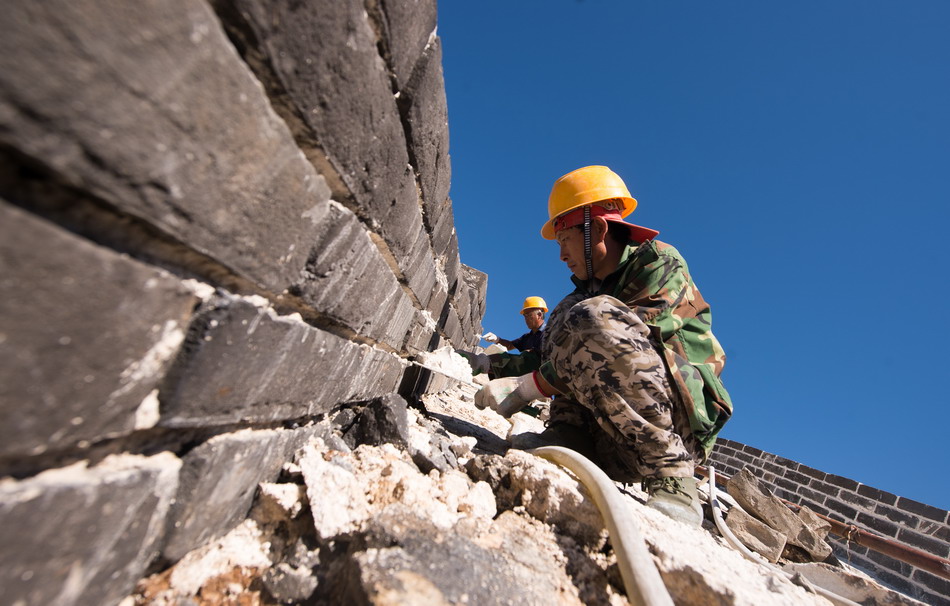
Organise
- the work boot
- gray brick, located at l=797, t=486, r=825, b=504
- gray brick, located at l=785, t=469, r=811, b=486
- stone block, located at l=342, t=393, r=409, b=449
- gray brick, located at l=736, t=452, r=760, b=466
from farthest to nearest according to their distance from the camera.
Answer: gray brick, located at l=736, t=452, r=760, b=466 → gray brick, located at l=785, t=469, r=811, b=486 → gray brick, located at l=797, t=486, r=825, b=504 → the work boot → stone block, located at l=342, t=393, r=409, b=449

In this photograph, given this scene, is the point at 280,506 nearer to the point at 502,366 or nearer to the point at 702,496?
the point at 502,366

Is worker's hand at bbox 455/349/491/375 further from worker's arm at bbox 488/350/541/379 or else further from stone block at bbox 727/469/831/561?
stone block at bbox 727/469/831/561

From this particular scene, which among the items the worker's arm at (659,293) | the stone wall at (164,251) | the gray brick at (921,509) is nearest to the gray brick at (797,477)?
the gray brick at (921,509)

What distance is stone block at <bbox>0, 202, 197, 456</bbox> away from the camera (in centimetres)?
47

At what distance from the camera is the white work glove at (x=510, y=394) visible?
264 cm

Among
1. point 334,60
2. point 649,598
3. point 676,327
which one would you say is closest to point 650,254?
point 676,327

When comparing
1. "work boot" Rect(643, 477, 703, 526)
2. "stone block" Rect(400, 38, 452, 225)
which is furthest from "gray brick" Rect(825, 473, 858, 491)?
"stone block" Rect(400, 38, 452, 225)

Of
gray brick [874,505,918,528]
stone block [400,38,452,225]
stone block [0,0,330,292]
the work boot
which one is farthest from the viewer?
gray brick [874,505,918,528]

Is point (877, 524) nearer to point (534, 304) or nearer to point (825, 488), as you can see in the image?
point (825, 488)

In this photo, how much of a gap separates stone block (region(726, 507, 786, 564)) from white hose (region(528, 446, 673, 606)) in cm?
273

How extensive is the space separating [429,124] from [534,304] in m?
5.50

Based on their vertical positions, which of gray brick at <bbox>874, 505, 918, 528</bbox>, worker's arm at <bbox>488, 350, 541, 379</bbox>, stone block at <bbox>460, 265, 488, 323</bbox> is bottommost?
worker's arm at <bbox>488, 350, 541, 379</bbox>

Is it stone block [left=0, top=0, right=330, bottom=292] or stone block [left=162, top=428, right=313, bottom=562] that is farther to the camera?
stone block [left=162, top=428, right=313, bottom=562]

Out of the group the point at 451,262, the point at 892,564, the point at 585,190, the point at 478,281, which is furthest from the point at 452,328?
the point at 892,564
